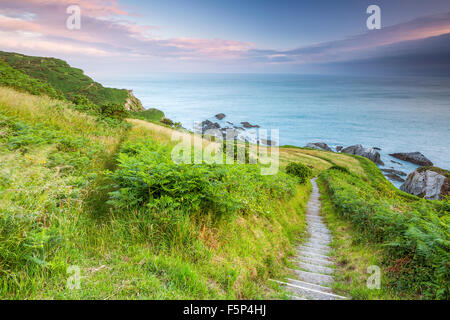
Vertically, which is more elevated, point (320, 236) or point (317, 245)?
point (317, 245)

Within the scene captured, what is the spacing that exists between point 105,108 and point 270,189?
21608 mm

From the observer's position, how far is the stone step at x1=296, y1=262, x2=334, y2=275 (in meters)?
5.60

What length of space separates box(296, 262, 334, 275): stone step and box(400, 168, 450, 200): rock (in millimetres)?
41767

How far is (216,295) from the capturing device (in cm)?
316

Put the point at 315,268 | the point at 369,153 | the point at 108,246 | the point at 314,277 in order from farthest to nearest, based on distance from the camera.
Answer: the point at 369,153 → the point at 315,268 → the point at 314,277 → the point at 108,246

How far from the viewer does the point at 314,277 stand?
5.16 metres

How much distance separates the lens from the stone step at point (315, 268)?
18.4 feet

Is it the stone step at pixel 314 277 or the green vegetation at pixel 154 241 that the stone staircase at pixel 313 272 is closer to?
the stone step at pixel 314 277

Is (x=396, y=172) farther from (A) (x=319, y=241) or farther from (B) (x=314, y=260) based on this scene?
(B) (x=314, y=260)

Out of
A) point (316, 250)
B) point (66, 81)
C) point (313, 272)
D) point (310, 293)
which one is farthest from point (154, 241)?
point (66, 81)

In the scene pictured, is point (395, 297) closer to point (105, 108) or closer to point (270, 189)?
point (270, 189)

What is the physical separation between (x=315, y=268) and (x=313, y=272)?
16.7 inches

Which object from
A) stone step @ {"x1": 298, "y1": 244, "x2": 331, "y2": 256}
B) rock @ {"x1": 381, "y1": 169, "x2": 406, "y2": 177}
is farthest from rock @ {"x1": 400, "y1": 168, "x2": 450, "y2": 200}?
stone step @ {"x1": 298, "y1": 244, "x2": 331, "y2": 256}

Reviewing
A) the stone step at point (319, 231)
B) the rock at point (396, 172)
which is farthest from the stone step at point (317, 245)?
the rock at point (396, 172)
